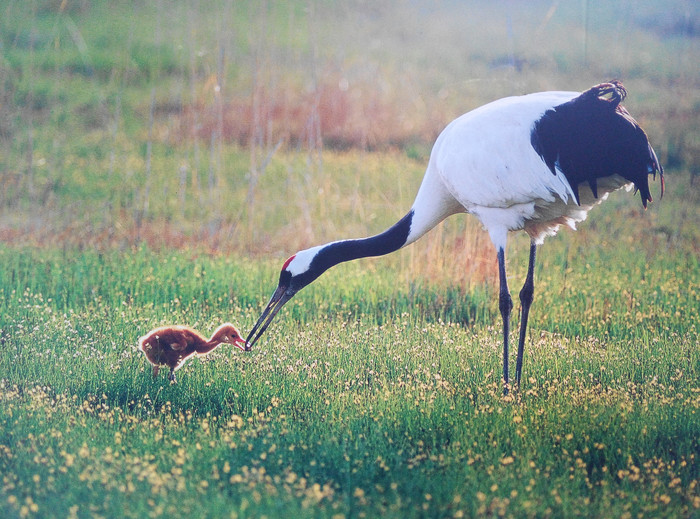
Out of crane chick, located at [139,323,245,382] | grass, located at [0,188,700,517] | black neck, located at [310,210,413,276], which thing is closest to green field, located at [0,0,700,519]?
grass, located at [0,188,700,517]

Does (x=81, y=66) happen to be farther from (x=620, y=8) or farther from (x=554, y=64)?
(x=620, y=8)

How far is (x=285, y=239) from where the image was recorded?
953 cm

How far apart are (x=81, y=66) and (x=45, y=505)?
38.4 feet

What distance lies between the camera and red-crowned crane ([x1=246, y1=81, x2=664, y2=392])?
535 centimetres

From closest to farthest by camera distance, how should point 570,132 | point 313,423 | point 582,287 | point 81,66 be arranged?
point 313,423
point 570,132
point 582,287
point 81,66

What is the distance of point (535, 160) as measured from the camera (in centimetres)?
538

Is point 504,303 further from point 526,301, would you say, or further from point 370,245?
point 370,245

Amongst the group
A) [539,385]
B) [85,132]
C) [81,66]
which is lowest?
[539,385]

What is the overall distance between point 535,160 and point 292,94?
28.9 feet

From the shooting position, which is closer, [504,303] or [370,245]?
[504,303]

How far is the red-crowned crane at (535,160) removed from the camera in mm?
5352

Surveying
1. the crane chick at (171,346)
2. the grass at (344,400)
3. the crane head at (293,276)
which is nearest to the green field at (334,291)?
the grass at (344,400)

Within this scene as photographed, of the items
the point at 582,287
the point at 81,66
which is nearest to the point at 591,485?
the point at 582,287

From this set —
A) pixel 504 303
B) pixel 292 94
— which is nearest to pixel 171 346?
pixel 504 303
